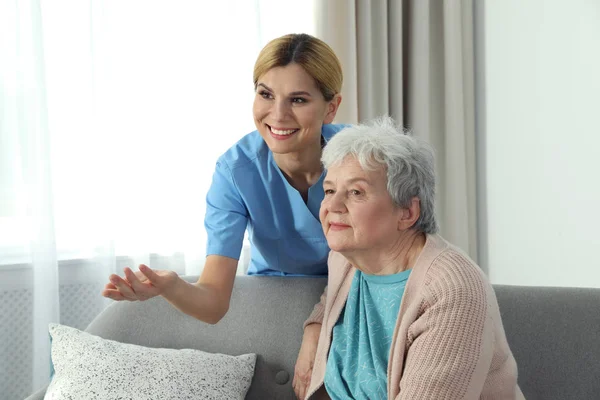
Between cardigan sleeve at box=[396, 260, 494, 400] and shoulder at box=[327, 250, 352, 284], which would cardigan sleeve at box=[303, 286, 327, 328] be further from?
cardigan sleeve at box=[396, 260, 494, 400]

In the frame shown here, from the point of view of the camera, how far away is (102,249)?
8.65 feet

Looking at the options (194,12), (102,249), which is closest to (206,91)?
(194,12)

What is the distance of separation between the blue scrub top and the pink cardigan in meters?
0.52

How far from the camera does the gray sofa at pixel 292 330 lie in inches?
70.9

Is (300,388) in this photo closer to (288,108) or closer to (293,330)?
(293,330)

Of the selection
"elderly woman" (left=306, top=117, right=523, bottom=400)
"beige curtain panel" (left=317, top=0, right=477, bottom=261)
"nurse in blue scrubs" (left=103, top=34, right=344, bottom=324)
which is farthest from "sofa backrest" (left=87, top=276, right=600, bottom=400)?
"beige curtain panel" (left=317, top=0, right=477, bottom=261)

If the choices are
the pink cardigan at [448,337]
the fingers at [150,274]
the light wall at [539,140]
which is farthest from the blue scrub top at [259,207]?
the light wall at [539,140]

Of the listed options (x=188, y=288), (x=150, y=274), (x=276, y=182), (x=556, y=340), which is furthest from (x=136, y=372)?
(x=556, y=340)

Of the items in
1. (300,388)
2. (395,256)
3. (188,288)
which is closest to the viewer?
(395,256)

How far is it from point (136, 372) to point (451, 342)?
0.81m

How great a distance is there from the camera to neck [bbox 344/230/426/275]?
1619 millimetres

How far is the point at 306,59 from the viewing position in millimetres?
1849

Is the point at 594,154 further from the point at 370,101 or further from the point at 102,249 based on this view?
the point at 102,249

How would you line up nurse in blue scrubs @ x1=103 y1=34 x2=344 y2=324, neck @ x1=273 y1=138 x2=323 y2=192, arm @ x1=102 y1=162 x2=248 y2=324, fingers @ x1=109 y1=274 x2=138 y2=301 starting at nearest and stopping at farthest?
fingers @ x1=109 y1=274 x2=138 y2=301 < arm @ x1=102 y1=162 x2=248 y2=324 < nurse in blue scrubs @ x1=103 y1=34 x2=344 y2=324 < neck @ x1=273 y1=138 x2=323 y2=192
